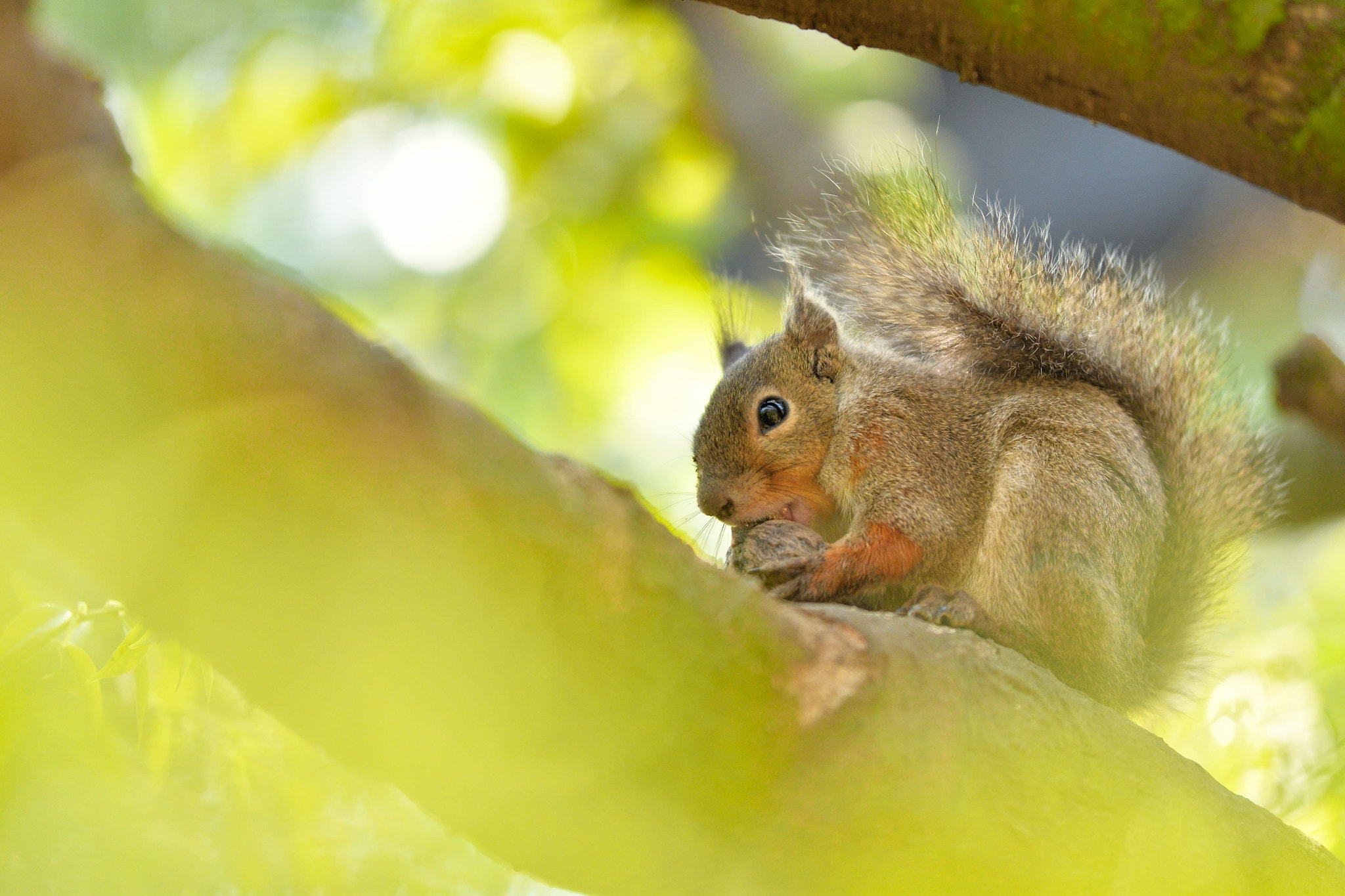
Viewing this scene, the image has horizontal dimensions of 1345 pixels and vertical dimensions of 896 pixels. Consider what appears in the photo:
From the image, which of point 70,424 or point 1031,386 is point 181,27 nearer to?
point 1031,386

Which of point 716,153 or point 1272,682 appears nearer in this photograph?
point 1272,682

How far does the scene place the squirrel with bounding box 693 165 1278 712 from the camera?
2.47m

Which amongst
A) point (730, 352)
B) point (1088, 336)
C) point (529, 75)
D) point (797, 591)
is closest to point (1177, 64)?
point (797, 591)

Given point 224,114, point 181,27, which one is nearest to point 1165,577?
point 224,114

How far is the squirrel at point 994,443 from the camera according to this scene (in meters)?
2.47

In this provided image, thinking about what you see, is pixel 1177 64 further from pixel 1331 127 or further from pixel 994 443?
pixel 994 443

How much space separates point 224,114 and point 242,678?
146 inches

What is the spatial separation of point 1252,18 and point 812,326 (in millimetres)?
1769

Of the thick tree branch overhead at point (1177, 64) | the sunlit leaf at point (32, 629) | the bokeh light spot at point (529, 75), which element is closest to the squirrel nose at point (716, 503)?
the thick tree branch overhead at point (1177, 64)

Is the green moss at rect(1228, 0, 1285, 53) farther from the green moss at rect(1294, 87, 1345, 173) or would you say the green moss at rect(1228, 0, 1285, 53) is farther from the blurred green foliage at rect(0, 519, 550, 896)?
the blurred green foliage at rect(0, 519, 550, 896)

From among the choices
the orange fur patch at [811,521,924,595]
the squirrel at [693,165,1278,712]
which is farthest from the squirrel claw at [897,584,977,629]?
the orange fur patch at [811,521,924,595]

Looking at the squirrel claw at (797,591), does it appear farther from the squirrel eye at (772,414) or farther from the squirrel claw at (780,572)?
the squirrel eye at (772,414)

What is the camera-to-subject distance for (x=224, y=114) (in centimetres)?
416

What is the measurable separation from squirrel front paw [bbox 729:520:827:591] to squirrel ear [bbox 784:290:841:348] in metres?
0.83
